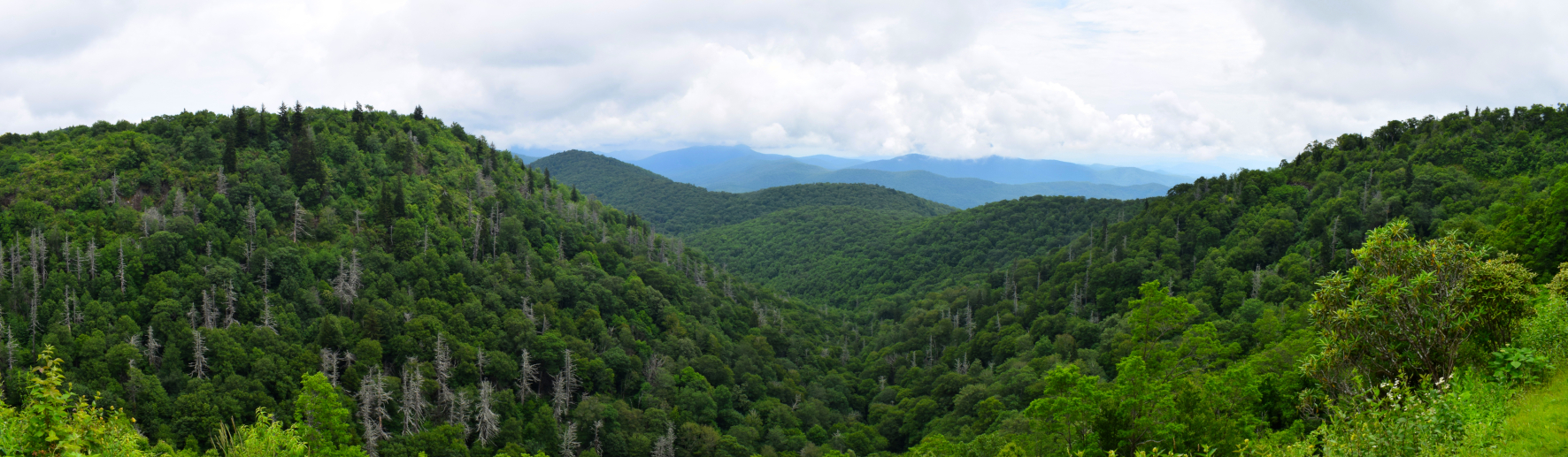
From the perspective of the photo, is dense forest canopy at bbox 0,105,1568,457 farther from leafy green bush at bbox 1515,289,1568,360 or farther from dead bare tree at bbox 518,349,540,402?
dead bare tree at bbox 518,349,540,402

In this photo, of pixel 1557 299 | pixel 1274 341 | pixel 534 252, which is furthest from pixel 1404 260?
pixel 534 252

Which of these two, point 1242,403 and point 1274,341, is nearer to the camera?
point 1242,403

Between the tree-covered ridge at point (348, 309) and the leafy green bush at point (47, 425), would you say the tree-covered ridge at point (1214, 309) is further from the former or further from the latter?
the leafy green bush at point (47, 425)

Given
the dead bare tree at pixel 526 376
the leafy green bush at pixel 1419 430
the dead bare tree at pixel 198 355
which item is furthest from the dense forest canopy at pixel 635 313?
the dead bare tree at pixel 526 376

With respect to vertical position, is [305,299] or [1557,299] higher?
[1557,299]

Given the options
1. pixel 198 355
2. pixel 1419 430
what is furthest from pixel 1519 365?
pixel 198 355

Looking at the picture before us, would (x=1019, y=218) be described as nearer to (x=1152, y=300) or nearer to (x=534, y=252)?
(x=534, y=252)

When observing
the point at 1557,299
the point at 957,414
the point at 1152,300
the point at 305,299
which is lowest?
the point at 957,414
